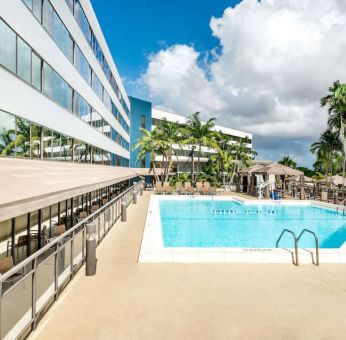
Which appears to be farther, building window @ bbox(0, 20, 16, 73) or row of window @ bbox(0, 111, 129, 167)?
row of window @ bbox(0, 111, 129, 167)

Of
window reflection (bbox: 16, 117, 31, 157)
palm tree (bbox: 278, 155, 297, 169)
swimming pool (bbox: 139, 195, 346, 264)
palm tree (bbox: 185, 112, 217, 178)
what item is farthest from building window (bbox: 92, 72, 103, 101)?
palm tree (bbox: 278, 155, 297, 169)

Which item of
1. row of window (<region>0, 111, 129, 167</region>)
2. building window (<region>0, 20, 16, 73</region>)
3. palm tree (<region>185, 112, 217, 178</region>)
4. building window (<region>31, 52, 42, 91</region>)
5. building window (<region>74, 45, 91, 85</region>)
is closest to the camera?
building window (<region>0, 20, 16, 73</region>)

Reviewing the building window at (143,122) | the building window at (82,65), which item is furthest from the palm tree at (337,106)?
the building window at (82,65)

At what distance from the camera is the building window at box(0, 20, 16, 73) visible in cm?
772

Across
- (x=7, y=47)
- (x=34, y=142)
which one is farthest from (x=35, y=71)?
(x=34, y=142)

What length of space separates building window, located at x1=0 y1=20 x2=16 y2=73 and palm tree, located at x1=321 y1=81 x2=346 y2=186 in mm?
36124

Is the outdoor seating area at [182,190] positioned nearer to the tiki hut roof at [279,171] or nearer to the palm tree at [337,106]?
the tiki hut roof at [279,171]

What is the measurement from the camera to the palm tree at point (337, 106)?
35.4 metres

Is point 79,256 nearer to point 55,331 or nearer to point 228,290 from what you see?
point 55,331

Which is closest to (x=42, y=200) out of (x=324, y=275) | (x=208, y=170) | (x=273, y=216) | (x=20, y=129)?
(x=20, y=129)

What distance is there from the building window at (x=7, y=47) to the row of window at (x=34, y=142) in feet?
4.59

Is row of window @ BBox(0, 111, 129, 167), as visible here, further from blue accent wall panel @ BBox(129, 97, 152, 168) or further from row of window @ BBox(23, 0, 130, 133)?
blue accent wall panel @ BBox(129, 97, 152, 168)

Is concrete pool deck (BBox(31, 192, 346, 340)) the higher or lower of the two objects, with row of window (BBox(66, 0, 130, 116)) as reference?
lower

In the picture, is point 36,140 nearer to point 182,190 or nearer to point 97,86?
point 97,86
